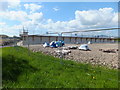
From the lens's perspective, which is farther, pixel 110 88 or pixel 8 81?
pixel 8 81

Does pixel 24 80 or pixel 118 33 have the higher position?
pixel 118 33

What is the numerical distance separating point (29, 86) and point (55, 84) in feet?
2.41

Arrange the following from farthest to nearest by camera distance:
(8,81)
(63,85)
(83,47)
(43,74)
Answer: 1. (83,47)
2. (43,74)
3. (8,81)
4. (63,85)

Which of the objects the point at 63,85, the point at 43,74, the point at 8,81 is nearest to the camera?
the point at 63,85

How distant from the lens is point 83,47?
18094 millimetres

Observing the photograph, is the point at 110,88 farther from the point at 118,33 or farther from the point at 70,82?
the point at 118,33

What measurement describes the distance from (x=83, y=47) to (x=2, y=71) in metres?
13.7

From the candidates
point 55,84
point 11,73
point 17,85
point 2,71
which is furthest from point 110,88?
point 2,71

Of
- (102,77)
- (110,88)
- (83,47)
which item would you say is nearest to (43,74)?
(102,77)

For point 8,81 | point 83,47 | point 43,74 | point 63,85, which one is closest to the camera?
point 63,85

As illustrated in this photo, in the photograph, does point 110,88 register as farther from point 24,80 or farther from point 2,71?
point 2,71

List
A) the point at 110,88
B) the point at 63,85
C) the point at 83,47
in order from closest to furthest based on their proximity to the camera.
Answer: the point at 110,88 < the point at 63,85 < the point at 83,47

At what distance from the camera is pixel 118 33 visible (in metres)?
4.23

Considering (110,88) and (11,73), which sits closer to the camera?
(110,88)
